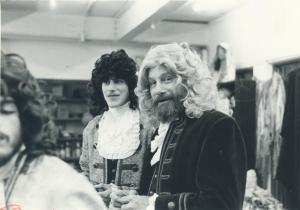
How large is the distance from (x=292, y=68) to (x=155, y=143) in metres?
1.30

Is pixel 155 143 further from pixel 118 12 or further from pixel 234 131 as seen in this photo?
pixel 118 12

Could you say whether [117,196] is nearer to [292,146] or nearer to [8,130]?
[8,130]

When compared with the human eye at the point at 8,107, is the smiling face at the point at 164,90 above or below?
above

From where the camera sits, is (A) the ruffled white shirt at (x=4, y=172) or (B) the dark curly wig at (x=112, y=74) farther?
(B) the dark curly wig at (x=112, y=74)

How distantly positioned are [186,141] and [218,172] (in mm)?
107

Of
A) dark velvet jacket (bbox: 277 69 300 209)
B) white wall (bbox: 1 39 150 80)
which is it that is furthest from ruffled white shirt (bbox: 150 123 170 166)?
dark velvet jacket (bbox: 277 69 300 209)

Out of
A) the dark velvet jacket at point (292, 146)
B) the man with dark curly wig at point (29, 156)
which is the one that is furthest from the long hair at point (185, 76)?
the dark velvet jacket at point (292, 146)

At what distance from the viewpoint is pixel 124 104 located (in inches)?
45.3

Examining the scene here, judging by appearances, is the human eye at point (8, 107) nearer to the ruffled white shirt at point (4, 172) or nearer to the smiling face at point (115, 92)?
the ruffled white shirt at point (4, 172)

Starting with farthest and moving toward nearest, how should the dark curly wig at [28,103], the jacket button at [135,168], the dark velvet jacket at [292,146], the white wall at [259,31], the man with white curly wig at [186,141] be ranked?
the dark velvet jacket at [292,146], the white wall at [259,31], the jacket button at [135,168], the man with white curly wig at [186,141], the dark curly wig at [28,103]

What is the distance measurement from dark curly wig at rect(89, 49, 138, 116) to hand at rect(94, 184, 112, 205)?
0.20 m

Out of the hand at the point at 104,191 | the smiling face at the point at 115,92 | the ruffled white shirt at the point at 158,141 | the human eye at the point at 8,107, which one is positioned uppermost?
the smiling face at the point at 115,92

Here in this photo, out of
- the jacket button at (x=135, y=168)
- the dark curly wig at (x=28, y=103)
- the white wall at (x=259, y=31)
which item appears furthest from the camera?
the white wall at (x=259, y=31)

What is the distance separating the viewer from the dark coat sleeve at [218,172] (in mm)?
1032
